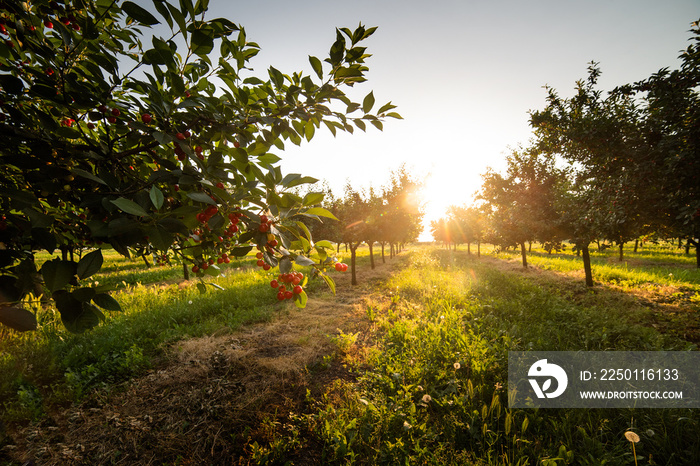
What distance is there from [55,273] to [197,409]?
10.6ft

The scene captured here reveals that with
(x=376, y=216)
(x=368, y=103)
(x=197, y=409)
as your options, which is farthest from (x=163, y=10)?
(x=376, y=216)

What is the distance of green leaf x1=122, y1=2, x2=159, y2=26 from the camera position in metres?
1.13

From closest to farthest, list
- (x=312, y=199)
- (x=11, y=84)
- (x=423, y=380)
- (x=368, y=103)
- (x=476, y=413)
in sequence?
(x=11, y=84), (x=312, y=199), (x=368, y=103), (x=476, y=413), (x=423, y=380)

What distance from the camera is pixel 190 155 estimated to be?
1.17 m

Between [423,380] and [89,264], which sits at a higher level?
[89,264]

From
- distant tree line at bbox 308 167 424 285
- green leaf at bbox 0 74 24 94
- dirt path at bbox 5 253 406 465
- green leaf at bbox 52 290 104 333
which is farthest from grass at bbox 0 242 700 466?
distant tree line at bbox 308 167 424 285

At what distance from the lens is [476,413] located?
279cm

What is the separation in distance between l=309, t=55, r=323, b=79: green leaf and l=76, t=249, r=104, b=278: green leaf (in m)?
1.38

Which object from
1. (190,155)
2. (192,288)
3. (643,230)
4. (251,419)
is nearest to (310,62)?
(190,155)

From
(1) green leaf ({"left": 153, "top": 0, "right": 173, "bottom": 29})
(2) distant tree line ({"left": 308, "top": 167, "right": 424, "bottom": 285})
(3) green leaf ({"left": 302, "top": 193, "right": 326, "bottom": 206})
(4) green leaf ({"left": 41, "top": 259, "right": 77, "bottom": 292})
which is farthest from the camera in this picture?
(2) distant tree line ({"left": 308, "top": 167, "right": 424, "bottom": 285})

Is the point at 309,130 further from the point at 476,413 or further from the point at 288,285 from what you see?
the point at 476,413

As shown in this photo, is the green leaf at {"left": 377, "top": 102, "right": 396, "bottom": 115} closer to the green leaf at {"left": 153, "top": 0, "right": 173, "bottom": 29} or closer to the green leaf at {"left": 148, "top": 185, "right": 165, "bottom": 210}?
the green leaf at {"left": 153, "top": 0, "right": 173, "bottom": 29}

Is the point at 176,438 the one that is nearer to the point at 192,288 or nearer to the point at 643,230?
the point at 192,288

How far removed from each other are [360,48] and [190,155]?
1.05 meters
